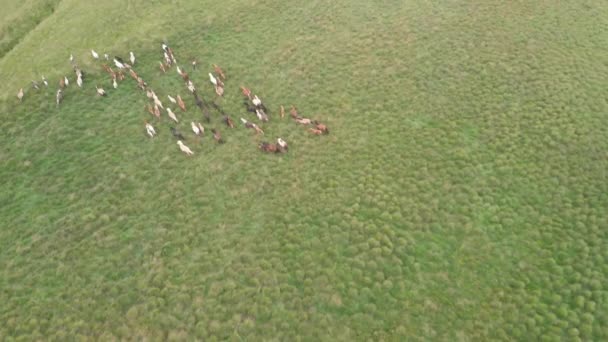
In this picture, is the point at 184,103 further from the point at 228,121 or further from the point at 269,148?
the point at 269,148

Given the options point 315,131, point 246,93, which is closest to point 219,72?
point 246,93

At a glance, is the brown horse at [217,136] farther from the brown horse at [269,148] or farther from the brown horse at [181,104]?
the brown horse at [181,104]

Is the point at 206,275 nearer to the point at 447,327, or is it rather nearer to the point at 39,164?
the point at 447,327

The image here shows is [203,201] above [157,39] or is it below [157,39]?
below

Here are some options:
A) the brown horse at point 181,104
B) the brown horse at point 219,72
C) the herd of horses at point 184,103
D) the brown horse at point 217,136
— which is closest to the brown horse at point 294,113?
the herd of horses at point 184,103

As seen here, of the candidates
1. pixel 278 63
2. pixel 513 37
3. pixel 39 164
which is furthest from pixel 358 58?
pixel 39 164

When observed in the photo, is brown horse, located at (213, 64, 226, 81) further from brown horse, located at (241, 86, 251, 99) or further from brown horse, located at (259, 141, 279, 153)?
brown horse, located at (259, 141, 279, 153)
